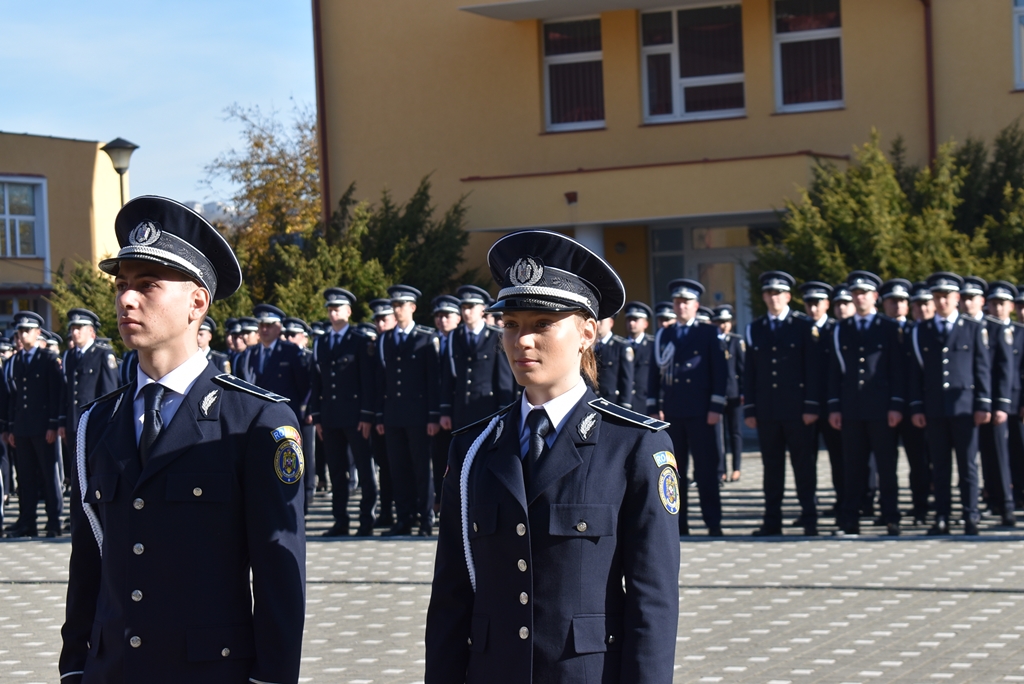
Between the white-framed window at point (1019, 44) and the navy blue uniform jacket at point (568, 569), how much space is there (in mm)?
20360

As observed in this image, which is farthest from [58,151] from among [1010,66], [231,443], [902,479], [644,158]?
[231,443]

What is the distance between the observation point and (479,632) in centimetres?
324

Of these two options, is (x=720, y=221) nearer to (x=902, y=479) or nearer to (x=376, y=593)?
(x=902, y=479)

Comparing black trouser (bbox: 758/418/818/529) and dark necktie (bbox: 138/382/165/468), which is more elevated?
dark necktie (bbox: 138/382/165/468)

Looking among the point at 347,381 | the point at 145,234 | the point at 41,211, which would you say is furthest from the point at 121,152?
the point at 145,234

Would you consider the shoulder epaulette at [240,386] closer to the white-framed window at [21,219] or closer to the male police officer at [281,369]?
the male police officer at [281,369]

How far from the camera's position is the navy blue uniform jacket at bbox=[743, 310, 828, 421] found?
1179cm

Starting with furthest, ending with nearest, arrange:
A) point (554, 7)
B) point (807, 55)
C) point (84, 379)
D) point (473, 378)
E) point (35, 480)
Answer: point (554, 7) → point (807, 55) → point (35, 480) → point (84, 379) → point (473, 378)

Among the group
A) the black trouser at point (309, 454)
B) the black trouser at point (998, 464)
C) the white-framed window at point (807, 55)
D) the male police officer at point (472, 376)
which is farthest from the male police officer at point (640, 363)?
the white-framed window at point (807, 55)

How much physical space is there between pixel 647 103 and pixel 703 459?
13.4 metres

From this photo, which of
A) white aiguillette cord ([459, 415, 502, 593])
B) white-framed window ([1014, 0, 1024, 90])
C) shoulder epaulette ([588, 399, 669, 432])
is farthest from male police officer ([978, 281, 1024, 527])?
white-framed window ([1014, 0, 1024, 90])

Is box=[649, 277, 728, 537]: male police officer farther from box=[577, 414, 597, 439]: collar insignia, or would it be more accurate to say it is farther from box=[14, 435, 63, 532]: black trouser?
box=[577, 414, 597, 439]: collar insignia

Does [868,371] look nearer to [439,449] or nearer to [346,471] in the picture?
[439,449]

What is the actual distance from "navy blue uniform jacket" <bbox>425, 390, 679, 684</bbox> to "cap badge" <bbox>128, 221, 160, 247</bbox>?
40.8 inches
